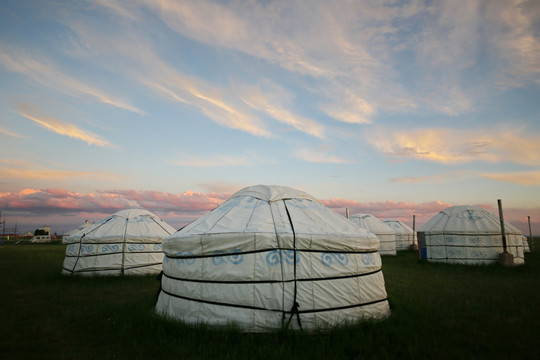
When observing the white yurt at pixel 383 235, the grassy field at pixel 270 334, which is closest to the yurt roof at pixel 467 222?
the white yurt at pixel 383 235

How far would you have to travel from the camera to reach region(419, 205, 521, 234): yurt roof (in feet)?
37.3

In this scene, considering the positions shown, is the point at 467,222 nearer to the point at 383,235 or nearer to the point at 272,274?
the point at 383,235

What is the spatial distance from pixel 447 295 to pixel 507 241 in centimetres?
711

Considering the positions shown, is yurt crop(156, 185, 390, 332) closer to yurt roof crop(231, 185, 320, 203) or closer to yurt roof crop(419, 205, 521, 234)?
yurt roof crop(231, 185, 320, 203)

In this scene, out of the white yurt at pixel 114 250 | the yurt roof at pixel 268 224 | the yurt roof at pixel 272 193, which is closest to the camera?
the yurt roof at pixel 268 224

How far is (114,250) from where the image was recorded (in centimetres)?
904

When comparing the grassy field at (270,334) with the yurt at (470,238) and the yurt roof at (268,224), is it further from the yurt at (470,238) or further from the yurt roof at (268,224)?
the yurt at (470,238)

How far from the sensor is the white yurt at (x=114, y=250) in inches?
349

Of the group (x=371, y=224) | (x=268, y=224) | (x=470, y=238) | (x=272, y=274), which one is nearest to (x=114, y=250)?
(x=268, y=224)

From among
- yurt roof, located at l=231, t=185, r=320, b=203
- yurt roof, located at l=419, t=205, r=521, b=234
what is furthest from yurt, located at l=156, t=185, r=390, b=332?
yurt roof, located at l=419, t=205, r=521, b=234

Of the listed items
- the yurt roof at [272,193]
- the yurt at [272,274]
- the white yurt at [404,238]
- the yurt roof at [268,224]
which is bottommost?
the white yurt at [404,238]

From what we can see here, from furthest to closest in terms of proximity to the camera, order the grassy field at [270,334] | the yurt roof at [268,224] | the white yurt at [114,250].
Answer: the white yurt at [114,250] → the yurt roof at [268,224] → the grassy field at [270,334]

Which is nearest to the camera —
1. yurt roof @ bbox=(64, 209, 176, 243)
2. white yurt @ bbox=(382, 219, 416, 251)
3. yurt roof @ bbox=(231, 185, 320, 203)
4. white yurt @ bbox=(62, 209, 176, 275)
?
yurt roof @ bbox=(231, 185, 320, 203)

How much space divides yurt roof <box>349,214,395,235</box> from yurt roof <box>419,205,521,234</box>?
14.2ft
